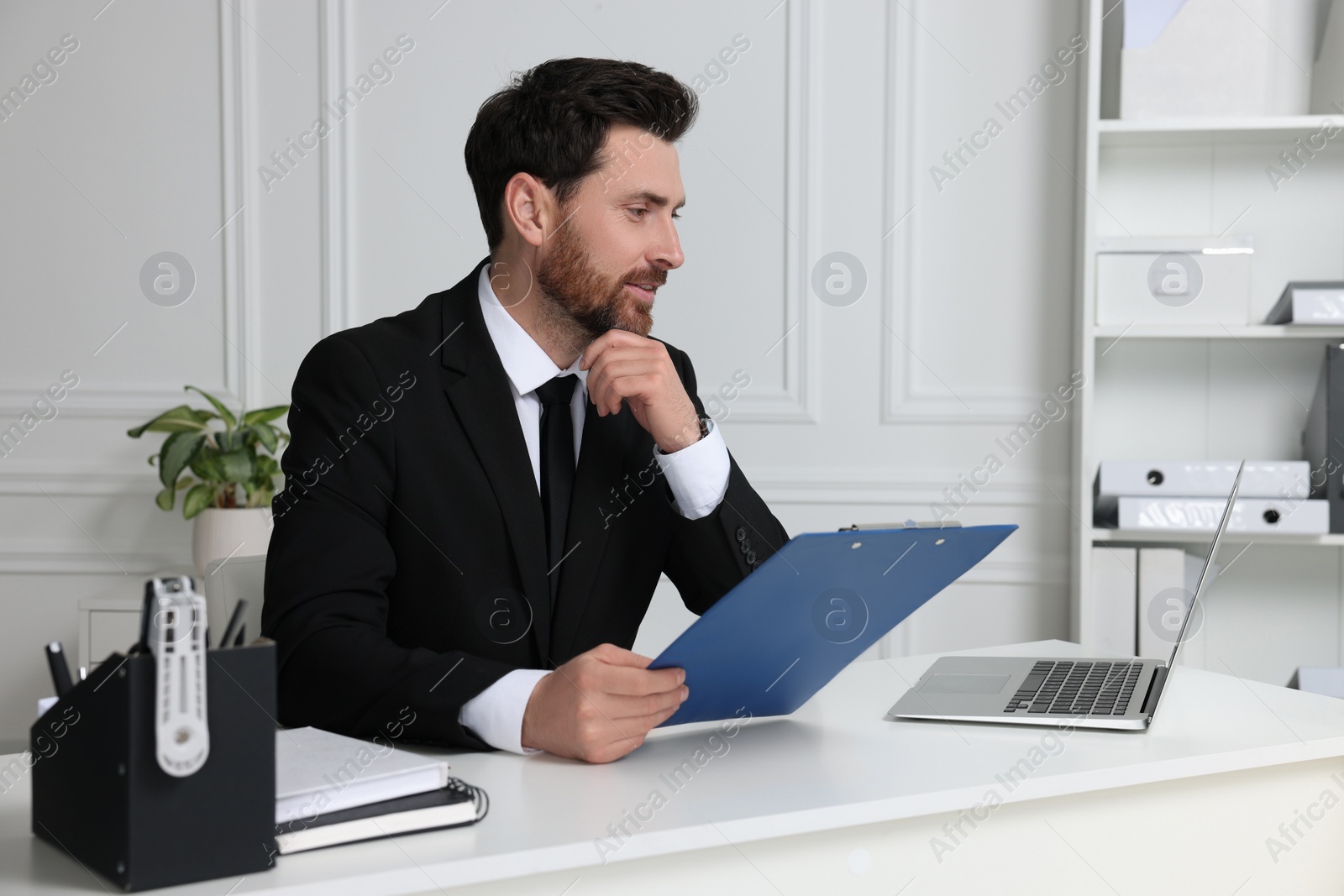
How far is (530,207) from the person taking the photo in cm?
171

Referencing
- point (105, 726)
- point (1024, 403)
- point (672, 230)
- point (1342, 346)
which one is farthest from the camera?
point (1024, 403)

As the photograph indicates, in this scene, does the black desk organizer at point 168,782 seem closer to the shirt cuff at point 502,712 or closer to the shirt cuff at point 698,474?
the shirt cuff at point 502,712

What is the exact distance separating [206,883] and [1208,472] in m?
2.27

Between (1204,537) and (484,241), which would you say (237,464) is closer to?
(484,241)

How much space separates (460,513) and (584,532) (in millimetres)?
160

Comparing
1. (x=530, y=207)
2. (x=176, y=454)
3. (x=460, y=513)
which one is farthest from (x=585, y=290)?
(x=176, y=454)

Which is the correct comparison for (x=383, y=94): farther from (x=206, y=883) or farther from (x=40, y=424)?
(x=206, y=883)

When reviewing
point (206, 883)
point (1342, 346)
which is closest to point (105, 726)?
point (206, 883)

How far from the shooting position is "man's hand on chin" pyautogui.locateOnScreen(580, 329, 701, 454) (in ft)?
4.60

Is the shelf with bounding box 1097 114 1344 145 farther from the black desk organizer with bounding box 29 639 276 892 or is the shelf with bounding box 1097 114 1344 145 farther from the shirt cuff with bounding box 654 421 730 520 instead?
the black desk organizer with bounding box 29 639 276 892

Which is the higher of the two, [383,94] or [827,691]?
[383,94]

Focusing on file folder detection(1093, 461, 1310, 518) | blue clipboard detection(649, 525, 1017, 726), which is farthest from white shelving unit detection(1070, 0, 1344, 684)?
blue clipboard detection(649, 525, 1017, 726)

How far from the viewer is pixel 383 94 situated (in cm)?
296

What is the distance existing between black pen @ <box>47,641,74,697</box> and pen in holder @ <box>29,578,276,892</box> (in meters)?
0.03
